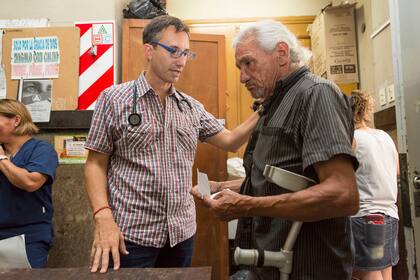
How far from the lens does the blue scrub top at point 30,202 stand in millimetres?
2082

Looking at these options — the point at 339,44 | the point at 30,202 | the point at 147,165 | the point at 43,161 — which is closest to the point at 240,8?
the point at 339,44

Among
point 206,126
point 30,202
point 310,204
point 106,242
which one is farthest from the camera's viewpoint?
point 30,202

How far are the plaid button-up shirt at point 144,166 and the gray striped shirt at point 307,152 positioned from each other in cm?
45

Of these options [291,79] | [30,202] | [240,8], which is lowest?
[30,202]

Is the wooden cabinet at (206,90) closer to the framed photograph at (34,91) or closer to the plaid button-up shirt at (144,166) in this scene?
the framed photograph at (34,91)

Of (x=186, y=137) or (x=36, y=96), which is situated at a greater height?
(x=36, y=96)

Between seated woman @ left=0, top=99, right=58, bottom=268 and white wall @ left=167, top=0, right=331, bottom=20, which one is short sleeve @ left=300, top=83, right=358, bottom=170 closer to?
seated woman @ left=0, top=99, right=58, bottom=268

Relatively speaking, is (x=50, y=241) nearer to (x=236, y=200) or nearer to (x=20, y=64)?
(x=20, y=64)

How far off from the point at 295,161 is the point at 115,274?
599 mm

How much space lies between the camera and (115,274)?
Answer: 3.82ft

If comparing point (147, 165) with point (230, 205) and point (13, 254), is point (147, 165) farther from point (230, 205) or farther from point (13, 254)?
point (13, 254)

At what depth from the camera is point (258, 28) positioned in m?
1.34

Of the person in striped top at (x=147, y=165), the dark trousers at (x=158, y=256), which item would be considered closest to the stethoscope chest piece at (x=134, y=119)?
the person in striped top at (x=147, y=165)

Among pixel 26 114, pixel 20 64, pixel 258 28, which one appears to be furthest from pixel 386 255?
pixel 20 64
